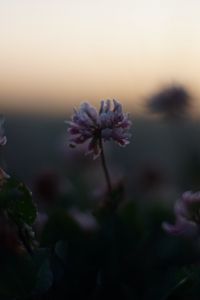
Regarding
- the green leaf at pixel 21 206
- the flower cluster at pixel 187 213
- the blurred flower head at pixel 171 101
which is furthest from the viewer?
the blurred flower head at pixel 171 101

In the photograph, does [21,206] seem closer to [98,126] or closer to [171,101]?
[98,126]

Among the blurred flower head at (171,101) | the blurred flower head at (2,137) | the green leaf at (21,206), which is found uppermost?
the blurred flower head at (171,101)

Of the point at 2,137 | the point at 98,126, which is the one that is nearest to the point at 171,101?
the point at 98,126

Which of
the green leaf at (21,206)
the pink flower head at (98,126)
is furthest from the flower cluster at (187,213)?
the green leaf at (21,206)

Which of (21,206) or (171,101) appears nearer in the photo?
(21,206)

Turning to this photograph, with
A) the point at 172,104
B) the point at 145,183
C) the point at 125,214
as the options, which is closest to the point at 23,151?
the point at 145,183

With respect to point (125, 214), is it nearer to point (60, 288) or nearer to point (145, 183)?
point (60, 288)

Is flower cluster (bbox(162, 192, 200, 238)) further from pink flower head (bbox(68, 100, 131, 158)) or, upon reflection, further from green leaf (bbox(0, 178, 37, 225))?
green leaf (bbox(0, 178, 37, 225))

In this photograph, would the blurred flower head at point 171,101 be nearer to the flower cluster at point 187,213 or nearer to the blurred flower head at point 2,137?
the flower cluster at point 187,213
